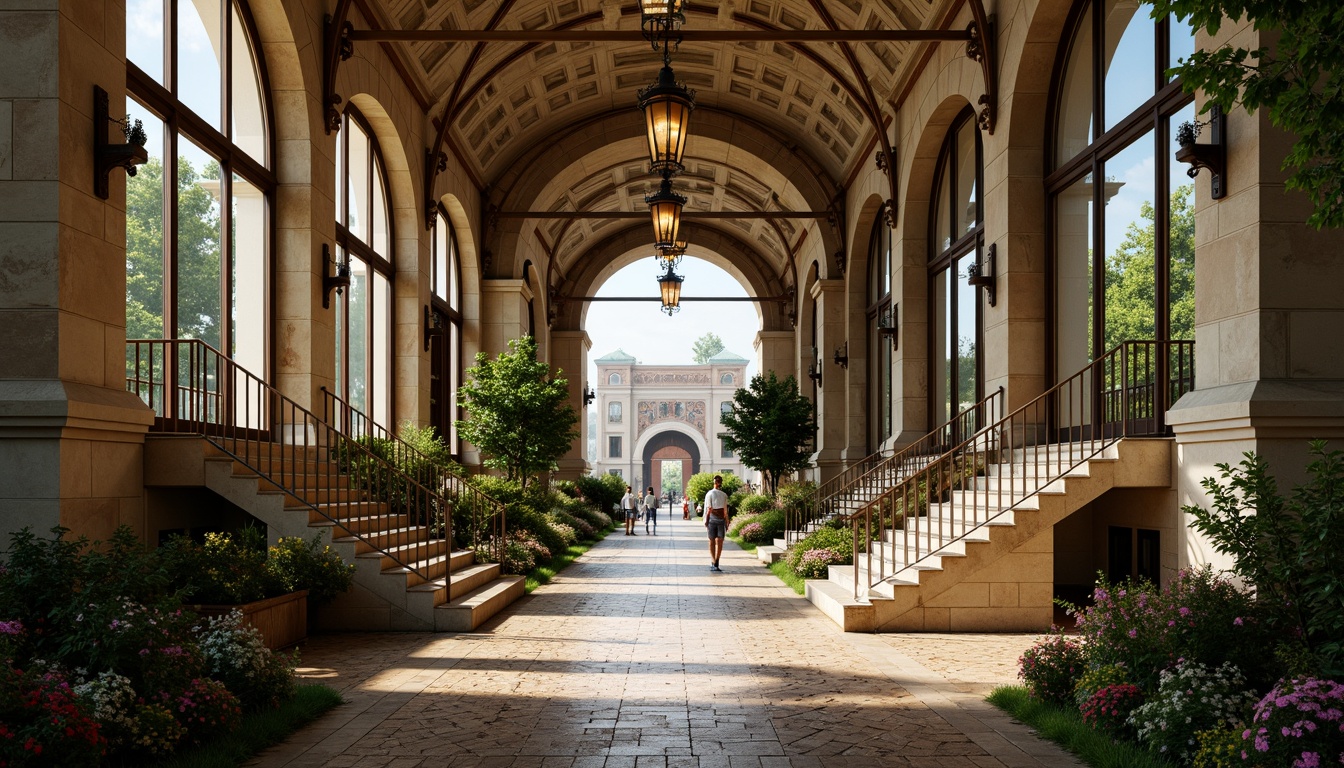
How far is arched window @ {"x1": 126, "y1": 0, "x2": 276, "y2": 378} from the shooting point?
11.1 m

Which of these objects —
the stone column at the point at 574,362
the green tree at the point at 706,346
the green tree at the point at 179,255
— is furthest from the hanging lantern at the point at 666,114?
the green tree at the point at 706,346

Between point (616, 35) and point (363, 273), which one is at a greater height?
point (616, 35)

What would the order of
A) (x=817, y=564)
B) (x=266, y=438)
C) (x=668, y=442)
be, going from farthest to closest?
(x=668, y=442), (x=817, y=564), (x=266, y=438)

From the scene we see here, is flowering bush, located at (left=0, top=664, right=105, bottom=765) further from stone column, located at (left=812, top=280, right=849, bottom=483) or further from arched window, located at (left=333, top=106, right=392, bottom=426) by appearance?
stone column, located at (left=812, top=280, right=849, bottom=483)

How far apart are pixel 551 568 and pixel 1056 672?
38.5 ft

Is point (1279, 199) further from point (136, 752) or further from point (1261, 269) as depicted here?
point (136, 752)

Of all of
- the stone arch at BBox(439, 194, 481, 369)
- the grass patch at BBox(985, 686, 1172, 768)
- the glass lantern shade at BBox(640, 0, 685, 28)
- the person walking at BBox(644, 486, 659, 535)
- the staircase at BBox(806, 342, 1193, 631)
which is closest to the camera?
the grass patch at BBox(985, 686, 1172, 768)

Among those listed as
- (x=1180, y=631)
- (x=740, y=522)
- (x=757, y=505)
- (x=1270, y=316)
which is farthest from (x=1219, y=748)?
(x=740, y=522)

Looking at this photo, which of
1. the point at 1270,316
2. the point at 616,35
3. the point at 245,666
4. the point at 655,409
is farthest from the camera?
the point at 655,409

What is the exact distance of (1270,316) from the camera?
28.2ft

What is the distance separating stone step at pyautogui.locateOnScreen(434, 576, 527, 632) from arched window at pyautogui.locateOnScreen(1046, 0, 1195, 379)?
7.42 m

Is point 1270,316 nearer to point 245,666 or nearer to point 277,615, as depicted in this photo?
point 245,666

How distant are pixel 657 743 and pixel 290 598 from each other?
15.3 feet

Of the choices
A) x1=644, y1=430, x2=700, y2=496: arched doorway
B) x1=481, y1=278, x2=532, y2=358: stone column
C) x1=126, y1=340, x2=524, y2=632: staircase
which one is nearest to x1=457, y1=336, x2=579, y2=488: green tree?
x1=481, y1=278, x2=532, y2=358: stone column
